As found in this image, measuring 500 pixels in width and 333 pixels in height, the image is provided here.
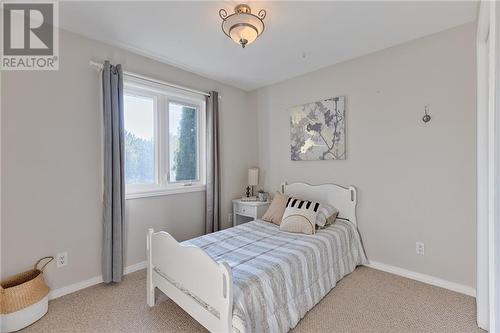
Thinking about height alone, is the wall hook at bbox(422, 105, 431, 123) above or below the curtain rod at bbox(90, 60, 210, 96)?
below

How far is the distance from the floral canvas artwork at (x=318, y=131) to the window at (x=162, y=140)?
1.35 metres

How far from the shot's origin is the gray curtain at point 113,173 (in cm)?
235

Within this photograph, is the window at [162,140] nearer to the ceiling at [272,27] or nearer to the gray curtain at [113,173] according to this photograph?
the gray curtain at [113,173]

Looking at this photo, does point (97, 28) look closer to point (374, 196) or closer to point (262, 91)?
point (262, 91)

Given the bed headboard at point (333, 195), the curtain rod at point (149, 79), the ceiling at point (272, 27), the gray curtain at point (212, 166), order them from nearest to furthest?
1. the ceiling at point (272, 27)
2. the curtain rod at point (149, 79)
3. the bed headboard at point (333, 195)
4. the gray curtain at point (212, 166)

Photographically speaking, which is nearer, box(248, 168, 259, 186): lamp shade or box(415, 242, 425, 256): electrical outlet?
box(415, 242, 425, 256): electrical outlet

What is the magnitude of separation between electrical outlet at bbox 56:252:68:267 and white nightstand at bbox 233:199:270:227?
6.85ft

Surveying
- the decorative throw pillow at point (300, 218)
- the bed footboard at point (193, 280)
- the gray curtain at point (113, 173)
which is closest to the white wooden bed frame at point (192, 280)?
the bed footboard at point (193, 280)

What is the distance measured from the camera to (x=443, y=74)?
2277 mm

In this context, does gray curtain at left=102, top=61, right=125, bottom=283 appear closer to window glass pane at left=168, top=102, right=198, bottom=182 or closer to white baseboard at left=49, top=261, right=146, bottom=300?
white baseboard at left=49, top=261, right=146, bottom=300

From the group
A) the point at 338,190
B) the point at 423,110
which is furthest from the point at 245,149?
the point at 423,110

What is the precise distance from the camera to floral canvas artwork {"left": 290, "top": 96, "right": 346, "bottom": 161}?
296 centimetres

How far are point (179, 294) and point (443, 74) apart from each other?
3.06m

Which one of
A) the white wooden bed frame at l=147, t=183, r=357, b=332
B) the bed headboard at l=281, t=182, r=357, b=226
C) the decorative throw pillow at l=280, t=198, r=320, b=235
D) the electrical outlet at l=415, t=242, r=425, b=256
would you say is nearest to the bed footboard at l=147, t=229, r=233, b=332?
the white wooden bed frame at l=147, t=183, r=357, b=332
